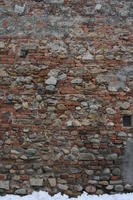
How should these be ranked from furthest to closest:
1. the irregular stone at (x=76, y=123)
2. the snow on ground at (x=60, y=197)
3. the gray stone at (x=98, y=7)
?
the gray stone at (x=98, y=7)
the irregular stone at (x=76, y=123)
the snow on ground at (x=60, y=197)

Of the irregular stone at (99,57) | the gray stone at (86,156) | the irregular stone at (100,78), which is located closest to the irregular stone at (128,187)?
the gray stone at (86,156)

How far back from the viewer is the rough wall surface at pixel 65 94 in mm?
5617

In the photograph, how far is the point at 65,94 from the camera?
5.88m

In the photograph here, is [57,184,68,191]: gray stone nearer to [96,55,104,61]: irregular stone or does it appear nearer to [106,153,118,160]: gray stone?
[106,153,118,160]: gray stone

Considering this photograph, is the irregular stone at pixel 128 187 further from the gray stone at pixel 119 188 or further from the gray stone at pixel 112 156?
the gray stone at pixel 112 156

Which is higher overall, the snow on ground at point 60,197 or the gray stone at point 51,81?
the gray stone at point 51,81

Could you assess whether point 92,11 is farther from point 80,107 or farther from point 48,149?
point 48,149

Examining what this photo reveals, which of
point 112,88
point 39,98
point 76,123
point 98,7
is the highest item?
point 98,7

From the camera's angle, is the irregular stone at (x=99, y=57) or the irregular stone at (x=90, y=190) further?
the irregular stone at (x=99, y=57)

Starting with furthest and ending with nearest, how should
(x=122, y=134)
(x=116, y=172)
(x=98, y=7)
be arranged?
1. (x=98, y=7)
2. (x=122, y=134)
3. (x=116, y=172)

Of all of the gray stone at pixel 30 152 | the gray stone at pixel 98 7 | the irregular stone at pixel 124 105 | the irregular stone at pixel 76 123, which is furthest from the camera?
the gray stone at pixel 98 7

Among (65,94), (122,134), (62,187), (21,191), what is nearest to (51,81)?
(65,94)

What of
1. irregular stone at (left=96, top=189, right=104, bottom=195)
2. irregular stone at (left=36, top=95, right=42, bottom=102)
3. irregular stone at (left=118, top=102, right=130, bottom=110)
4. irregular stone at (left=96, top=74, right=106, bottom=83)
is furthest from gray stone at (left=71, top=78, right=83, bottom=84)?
irregular stone at (left=96, top=189, right=104, bottom=195)

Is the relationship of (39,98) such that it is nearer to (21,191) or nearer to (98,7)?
(21,191)
